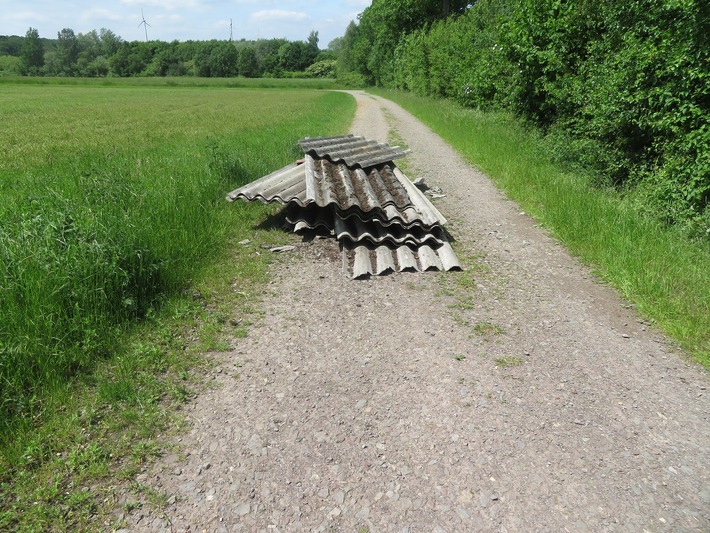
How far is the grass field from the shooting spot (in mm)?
2797

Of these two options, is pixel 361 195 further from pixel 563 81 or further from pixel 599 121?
pixel 563 81

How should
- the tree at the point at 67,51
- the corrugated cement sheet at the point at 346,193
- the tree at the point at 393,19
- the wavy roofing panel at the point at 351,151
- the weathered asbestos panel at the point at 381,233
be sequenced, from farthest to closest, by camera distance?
the tree at the point at 67,51 < the tree at the point at 393,19 < the wavy roofing panel at the point at 351,151 < the corrugated cement sheet at the point at 346,193 < the weathered asbestos panel at the point at 381,233

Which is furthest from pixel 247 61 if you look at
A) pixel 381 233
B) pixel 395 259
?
pixel 395 259

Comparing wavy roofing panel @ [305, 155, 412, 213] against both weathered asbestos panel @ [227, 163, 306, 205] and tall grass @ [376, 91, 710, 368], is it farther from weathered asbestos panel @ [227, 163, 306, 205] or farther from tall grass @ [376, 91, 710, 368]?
tall grass @ [376, 91, 710, 368]

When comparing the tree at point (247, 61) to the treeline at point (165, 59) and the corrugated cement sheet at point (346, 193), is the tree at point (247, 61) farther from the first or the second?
the corrugated cement sheet at point (346, 193)

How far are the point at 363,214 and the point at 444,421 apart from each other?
12.2ft

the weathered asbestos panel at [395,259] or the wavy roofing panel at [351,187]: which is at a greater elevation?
the wavy roofing panel at [351,187]

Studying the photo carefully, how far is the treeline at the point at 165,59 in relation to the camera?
102688 millimetres

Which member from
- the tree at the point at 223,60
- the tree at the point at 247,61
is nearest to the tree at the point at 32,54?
the tree at the point at 223,60

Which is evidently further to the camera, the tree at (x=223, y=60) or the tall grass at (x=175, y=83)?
the tree at (x=223, y=60)

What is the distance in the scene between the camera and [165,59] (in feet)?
352

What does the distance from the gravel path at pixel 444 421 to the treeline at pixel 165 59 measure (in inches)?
4131

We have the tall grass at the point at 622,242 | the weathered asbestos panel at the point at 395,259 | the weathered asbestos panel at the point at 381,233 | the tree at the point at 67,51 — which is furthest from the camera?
the tree at the point at 67,51

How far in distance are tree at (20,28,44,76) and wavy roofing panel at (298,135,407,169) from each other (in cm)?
12221
